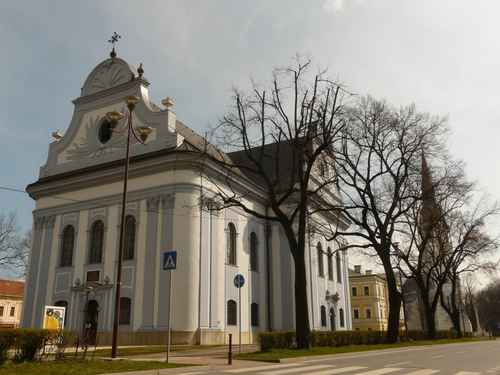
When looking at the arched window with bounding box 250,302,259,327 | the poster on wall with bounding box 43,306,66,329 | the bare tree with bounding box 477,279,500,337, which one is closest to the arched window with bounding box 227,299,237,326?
the arched window with bounding box 250,302,259,327

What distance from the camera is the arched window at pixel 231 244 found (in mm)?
30266

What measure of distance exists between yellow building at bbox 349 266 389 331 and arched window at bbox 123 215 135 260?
2296 inches

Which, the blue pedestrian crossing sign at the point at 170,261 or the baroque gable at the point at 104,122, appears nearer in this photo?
the blue pedestrian crossing sign at the point at 170,261

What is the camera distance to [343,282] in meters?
43.9

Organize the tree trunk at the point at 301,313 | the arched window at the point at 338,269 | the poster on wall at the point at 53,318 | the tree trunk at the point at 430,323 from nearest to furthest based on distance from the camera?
the tree trunk at the point at 301,313 < the poster on wall at the point at 53,318 < the tree trunk at the point at 430,323 < the arched window at the point at 338,269

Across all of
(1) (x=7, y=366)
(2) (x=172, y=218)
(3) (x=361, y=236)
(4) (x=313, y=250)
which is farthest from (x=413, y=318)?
(1) (x=7, y=366)

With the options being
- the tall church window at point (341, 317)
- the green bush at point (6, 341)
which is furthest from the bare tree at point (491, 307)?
the green bush at point (6, 341)

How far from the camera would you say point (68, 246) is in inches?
1190

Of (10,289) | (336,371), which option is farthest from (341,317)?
(10,289)

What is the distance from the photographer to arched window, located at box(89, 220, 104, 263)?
1136 inches

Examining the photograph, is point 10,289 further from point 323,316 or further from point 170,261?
point 170,261

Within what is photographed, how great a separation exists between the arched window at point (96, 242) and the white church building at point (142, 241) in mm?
67

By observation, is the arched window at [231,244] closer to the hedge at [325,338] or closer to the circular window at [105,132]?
the hedge at [325,338]

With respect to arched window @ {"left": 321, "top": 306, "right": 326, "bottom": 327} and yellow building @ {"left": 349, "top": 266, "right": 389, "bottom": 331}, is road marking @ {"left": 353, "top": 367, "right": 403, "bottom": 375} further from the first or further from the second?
yellow building @ {"left": 349, "top": 266, "right": 389, "bottom": 331}
